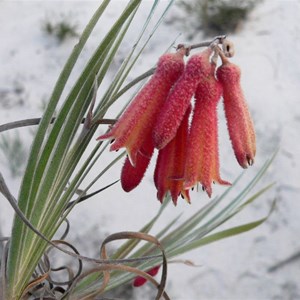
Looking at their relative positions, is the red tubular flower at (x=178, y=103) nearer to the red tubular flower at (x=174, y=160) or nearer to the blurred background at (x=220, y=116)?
the red tubular flower at (x=174, y=160)

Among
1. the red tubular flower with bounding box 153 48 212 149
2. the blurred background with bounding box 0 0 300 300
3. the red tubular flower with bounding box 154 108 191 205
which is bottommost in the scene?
the red tubular flower with bounding box 154 108 191 205

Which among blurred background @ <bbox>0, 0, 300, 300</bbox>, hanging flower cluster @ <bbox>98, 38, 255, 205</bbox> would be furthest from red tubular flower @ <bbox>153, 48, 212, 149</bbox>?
blurred background @ <bbox>0, 0, 300, 300</bbox>

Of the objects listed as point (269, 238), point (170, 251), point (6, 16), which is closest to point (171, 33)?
point (6, 16)

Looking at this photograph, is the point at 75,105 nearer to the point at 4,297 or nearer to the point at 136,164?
the point at 136,164

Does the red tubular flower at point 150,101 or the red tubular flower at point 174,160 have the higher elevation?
the red tubular flower at point 150,101

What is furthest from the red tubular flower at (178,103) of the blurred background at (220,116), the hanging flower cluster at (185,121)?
the blurred background at (220,116)

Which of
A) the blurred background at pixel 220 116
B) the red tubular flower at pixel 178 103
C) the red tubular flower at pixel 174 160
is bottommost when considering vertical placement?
the red tubular flower at pixel 174 160

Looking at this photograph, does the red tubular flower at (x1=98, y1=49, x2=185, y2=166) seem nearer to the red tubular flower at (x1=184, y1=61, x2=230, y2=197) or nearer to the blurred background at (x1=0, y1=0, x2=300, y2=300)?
the red tubular flower at (x1=184, y1=61, x2=230, y2=197)
